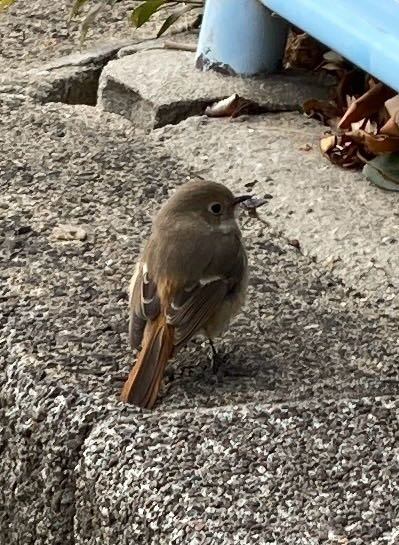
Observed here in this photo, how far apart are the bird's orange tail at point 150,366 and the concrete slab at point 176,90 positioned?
1.40 metres

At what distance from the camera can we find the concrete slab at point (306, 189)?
3809 millimetres

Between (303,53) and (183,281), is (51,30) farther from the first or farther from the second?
(183,281)

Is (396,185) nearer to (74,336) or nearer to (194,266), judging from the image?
(194,266)

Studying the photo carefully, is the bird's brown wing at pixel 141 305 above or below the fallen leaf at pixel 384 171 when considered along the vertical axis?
above

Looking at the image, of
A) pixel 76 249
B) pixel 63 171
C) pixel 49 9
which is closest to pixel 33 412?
pixel 76 249

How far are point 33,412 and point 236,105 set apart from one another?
5.76 feet

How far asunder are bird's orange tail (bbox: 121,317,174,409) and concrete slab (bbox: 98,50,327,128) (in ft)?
4.60

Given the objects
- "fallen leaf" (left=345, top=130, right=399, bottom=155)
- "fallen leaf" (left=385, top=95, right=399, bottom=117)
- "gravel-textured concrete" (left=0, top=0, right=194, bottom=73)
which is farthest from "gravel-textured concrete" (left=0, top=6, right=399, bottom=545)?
"gravel-textured concrete" (left=0, top=0, right=194, bottom=73)

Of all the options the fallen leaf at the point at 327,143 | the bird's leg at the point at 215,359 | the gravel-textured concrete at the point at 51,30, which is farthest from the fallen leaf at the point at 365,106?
the bird's leg at the point at 215,359

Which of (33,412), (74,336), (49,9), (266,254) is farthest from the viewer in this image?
(49,9)

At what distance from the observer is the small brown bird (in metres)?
3.29

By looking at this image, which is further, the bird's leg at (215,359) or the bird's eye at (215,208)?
the bird's eye at (215,208)

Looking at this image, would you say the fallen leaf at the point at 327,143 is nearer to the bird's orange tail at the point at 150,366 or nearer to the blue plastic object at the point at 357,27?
the blue plastic object at the point at 357,27

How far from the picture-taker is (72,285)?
3.63 m
